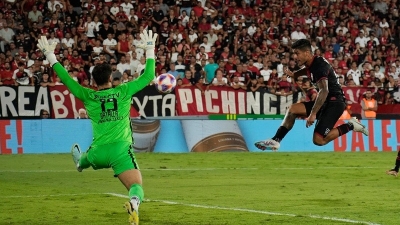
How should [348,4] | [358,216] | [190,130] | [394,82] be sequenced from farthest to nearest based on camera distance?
[348,4] → [394,82] → [190,130] → [358,216]

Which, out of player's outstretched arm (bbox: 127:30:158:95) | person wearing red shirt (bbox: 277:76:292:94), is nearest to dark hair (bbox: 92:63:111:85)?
player's outstretched arm (bbox: 127:30:158:95)

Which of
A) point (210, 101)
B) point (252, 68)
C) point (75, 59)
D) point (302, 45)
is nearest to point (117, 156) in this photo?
point (302, 45)

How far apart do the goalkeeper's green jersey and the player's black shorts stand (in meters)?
5.30

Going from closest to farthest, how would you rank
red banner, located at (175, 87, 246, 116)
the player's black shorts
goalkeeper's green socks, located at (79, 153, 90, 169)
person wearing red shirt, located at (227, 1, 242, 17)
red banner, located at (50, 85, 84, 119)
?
goalkeeper's green socks, located at (79, 153, 90, 169)
the player's black shorts
red banner, located at (50, 85, 84, 119)
red banner, located at (175, 87, 246, 116)
person wearing red shirt, located at (227, 1, 242, 17)

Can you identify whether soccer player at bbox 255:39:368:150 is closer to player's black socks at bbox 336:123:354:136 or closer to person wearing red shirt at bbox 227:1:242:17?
player's black socks at bbox 336:123:354:136

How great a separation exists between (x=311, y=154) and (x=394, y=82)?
26.2 feet

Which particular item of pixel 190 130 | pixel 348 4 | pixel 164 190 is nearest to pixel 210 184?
pixel 164 190

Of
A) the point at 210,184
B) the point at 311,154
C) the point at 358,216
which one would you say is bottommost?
the point at 311,154

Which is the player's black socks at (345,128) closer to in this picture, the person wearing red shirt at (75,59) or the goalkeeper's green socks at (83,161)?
the goalkeeper's green socks at (83,161)

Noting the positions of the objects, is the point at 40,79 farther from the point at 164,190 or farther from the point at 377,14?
the point at 377,14

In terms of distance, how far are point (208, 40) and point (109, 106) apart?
21839 millimetres

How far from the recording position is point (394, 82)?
31.4m

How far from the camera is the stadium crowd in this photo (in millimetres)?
27703

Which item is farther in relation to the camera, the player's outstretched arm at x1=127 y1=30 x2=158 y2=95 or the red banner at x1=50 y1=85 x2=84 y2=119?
the red banner at x1=50 y1=85 x2=84 y2=119
